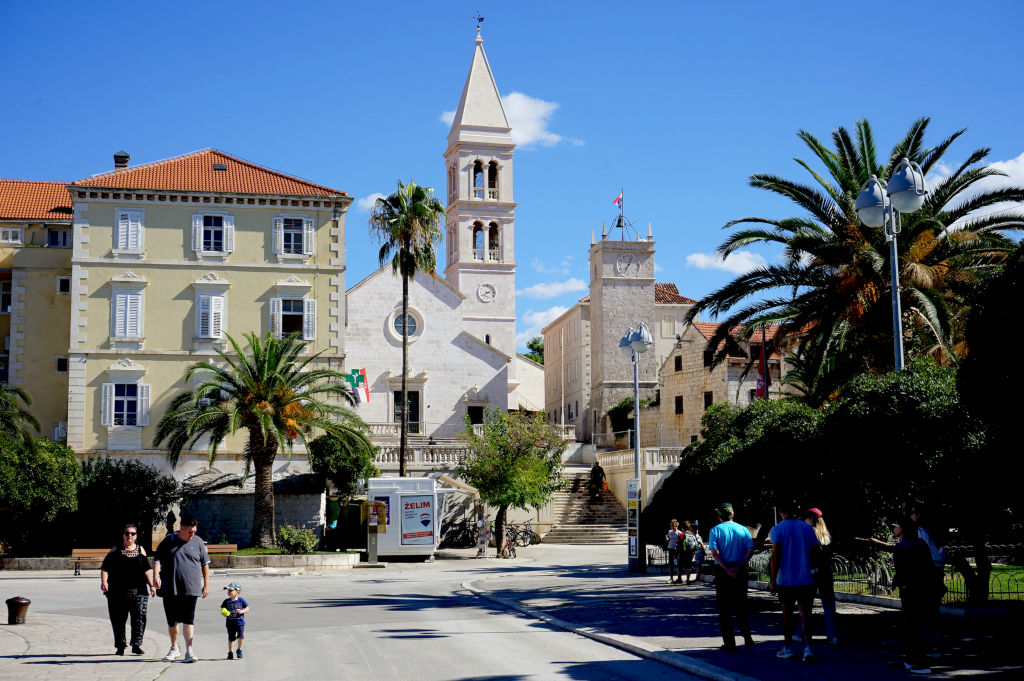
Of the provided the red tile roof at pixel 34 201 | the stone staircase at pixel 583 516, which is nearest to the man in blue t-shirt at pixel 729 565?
the stone staircase at pixel 583 516

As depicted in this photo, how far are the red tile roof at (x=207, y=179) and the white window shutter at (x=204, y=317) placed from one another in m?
4.39

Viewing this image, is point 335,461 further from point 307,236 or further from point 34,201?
point 34,201

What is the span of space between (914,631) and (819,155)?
46.6ft

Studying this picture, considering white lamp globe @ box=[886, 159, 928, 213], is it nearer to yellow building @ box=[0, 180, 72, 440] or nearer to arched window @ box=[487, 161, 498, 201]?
yellow building @ box=[0, 180, 72, 440]

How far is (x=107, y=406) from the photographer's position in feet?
137

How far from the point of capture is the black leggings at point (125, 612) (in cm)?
1353

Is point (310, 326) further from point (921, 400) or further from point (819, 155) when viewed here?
point (921, 400)

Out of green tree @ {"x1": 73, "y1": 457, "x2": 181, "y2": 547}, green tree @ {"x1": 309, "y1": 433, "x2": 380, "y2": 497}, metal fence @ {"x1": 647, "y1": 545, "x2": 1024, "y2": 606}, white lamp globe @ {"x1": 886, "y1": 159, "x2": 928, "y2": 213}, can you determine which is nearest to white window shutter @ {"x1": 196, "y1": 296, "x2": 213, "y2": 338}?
green tree @ {"x1": 73, "y1": 457, "x2": 181, "y2": 547}

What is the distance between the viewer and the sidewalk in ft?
37.4

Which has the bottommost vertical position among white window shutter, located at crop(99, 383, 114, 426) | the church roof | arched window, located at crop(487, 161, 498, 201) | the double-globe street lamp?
white window shutter, located at crop(99, 383, 114, 426)

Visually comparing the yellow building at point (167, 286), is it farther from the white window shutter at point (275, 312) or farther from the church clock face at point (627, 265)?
the church clock face at point (627, 265)

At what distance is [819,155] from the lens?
2344 centimetres

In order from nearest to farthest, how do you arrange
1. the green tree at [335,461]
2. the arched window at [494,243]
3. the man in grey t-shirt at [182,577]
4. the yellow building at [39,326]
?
the man in grey t-shirt at [182,577], the green tree at [335,461], the yellow building at [39,326], the arched window at [494,243]

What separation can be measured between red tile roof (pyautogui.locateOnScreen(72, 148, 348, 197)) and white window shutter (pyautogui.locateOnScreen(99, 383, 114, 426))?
25.8ft
